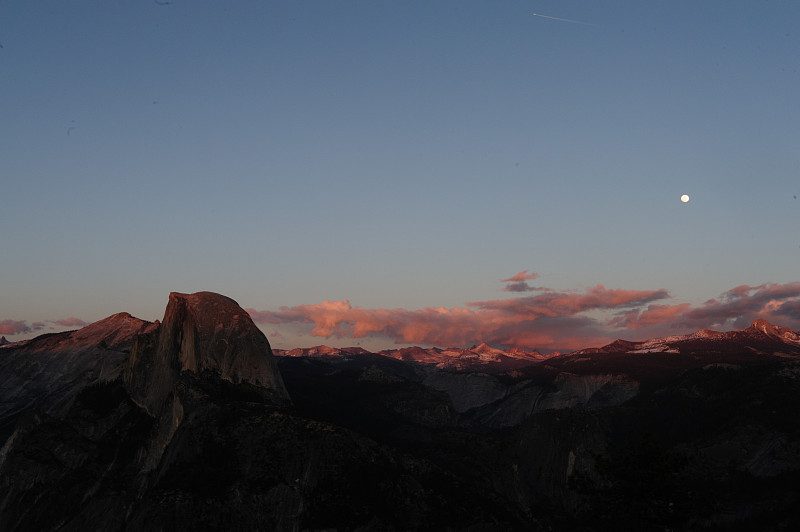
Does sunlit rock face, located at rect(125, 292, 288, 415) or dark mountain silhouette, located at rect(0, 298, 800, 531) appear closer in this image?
dark mountain silhouette, located at rect(0, 298, 800, 531)

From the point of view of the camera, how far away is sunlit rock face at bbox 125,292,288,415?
499 feet

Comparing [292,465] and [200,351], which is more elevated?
[200,351]

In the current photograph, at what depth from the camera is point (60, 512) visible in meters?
135

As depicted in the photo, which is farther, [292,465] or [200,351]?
[200,351]

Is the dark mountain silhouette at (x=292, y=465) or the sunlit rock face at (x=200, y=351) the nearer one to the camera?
the dark mountain silhouette at (x=292, y=465)

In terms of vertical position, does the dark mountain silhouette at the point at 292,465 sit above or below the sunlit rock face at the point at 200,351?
below

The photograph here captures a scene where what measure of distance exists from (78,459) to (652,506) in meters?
133

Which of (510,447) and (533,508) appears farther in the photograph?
(510,447)

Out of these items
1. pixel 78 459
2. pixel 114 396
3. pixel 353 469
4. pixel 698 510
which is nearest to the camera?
pixel 698 510

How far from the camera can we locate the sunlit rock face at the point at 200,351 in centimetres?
15200

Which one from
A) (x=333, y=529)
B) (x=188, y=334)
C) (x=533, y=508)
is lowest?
(x=533, y=508)

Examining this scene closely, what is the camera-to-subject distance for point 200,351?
15375 cm

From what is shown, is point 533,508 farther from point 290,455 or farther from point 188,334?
point 188,334

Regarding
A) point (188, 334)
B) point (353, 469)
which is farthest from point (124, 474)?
point (353, 469)
